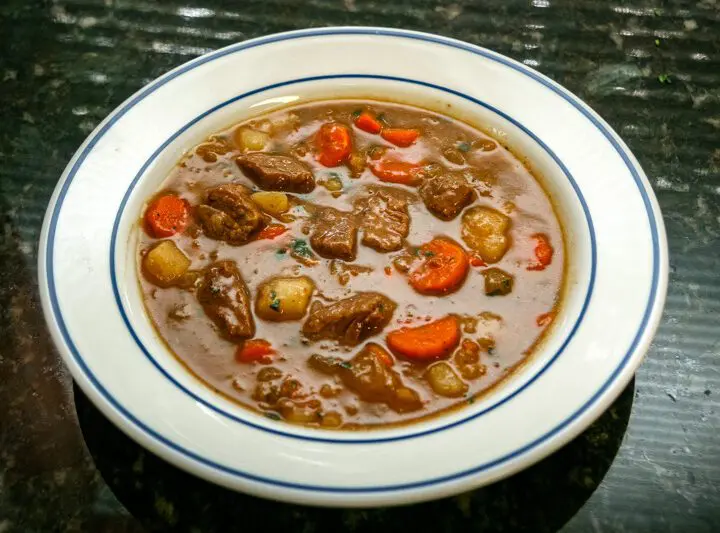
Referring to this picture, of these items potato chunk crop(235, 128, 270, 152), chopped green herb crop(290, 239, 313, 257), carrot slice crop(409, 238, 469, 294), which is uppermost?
potato chunk crop(235, 128, 270, 152)

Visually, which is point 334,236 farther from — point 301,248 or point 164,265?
point 164,265

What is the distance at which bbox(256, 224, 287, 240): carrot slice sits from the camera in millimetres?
3400

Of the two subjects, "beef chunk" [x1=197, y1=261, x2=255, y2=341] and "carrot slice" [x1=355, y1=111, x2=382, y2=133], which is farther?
"carrot slice" [x1=355, y1=111, x2=382, y2=133]

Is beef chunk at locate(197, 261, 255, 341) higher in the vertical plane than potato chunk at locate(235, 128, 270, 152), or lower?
lower

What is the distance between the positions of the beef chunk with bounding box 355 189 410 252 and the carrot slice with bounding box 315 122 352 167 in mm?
290

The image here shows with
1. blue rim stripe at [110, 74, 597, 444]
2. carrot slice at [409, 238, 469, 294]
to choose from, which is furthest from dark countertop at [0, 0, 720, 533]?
carrot slice at [409, 238, 469, 294]

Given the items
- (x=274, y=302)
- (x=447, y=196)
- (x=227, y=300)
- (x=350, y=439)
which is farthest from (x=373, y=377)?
(x=447, y=196)

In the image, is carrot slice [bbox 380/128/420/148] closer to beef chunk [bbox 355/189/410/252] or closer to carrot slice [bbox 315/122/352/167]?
carrot slice [bbox 315/122/352/167]

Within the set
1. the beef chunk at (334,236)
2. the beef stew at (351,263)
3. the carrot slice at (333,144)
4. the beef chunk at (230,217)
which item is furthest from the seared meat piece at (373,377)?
the carrot slice at (333,144)

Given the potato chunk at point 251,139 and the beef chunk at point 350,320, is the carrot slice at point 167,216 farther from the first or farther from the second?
the beef chunk at point 350,320

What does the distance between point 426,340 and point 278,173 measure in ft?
3.68

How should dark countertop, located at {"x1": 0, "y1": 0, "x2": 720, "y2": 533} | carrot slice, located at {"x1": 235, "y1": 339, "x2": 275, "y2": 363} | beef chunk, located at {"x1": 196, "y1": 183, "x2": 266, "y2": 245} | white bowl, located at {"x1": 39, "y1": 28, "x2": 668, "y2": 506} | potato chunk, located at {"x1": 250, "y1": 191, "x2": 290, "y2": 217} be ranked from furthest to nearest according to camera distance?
potato chunk, located at {"x1": 250, "y1": 191, "x2": 290, "y2": 217}
beef chunk, located at {"x1": 196, "y1": 183, "x2": 266, "y2": 245}
carrot slice, located at {"x1": 235, "y1": 339, "x2": 275, "y2": 363}
dark countertop, located at {"x1": 0, "y1": 0, "x2": 720, "y2": 533}
white bowl, located at {"x1": 39, "y1": 28, "x2": 668, "y2": 506}

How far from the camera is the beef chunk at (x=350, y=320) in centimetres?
302

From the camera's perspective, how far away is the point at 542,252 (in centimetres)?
331
